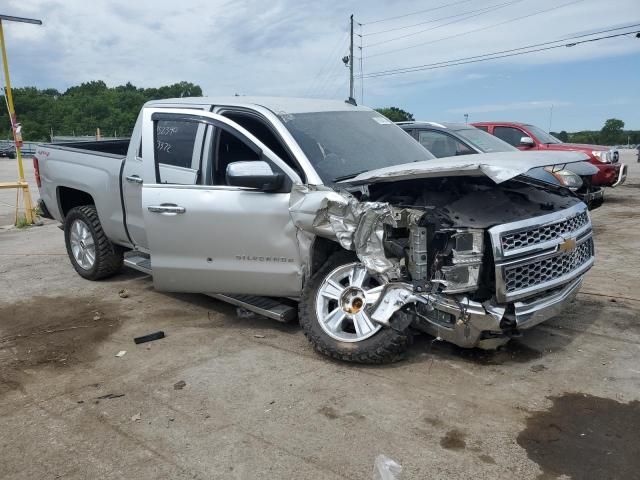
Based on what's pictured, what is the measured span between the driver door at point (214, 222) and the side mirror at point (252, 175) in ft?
0.43

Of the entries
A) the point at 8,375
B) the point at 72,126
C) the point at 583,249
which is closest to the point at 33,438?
the point at 8,375

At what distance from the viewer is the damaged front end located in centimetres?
361

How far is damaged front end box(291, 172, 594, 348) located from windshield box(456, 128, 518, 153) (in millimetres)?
A: 5037

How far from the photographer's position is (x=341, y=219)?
12.9ft

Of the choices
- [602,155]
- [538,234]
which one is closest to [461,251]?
[538,234]

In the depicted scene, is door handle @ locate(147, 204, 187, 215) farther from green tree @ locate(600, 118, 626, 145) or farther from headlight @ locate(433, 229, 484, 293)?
green tree @ locate(600, 118, 626, 145)

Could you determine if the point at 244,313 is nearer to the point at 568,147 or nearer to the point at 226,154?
the point at 226,154

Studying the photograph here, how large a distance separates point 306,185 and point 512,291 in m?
1.59

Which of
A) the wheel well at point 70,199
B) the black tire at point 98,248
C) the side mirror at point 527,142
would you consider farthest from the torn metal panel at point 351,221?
the side mirror at point 527,142

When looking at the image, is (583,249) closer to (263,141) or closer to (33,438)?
(263,141)

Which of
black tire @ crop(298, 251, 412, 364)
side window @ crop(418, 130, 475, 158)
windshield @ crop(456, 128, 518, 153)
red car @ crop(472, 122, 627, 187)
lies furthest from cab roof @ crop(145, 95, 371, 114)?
red car @ crop(472, 122, 627, 187)

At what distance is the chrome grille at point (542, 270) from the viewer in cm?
360

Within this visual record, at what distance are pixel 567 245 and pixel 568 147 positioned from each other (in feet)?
28.8

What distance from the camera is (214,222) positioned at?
4.48m
